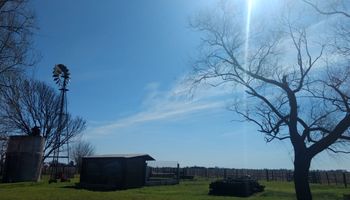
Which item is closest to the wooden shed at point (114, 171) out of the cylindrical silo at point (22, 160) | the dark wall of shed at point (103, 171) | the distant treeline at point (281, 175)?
the dark wall of shed at point (103, 171)

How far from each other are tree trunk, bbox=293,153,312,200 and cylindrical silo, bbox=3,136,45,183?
36568 millimetres

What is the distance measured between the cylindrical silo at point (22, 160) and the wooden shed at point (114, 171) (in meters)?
7.37

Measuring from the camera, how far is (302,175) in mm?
18984

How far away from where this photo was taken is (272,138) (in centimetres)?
2267

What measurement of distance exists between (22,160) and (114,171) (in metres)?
12.5

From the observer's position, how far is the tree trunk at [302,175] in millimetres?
19000

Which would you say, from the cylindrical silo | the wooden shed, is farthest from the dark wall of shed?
the cylindrical silo

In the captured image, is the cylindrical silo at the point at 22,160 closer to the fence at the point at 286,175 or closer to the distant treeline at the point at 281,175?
the distant treeline at the point at 281,175

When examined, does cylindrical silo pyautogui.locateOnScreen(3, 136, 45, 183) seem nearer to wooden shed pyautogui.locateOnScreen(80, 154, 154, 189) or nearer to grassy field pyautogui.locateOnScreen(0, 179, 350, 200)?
wooden shed pyautogui.locateOnScreen(80, 154, 154, 189)

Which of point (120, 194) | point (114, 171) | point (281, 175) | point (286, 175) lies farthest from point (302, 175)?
point (281, 175)

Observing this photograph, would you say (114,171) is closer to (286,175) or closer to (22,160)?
(22,160)

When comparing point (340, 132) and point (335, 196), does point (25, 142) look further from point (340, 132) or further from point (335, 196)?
point (340, 132)

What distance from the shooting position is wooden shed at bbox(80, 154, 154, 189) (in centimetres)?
4244

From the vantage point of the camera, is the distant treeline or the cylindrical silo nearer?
the cylindrical silo
